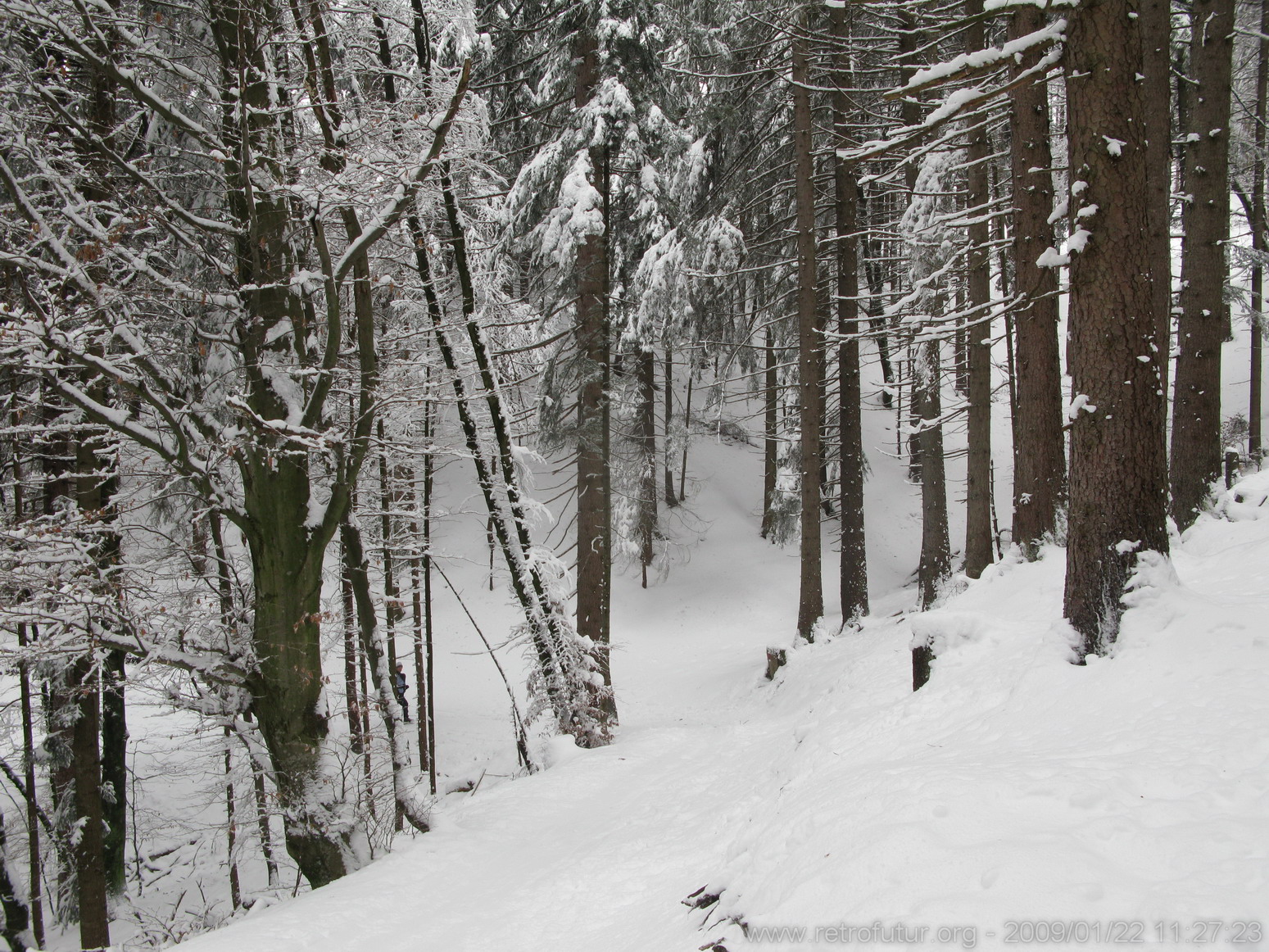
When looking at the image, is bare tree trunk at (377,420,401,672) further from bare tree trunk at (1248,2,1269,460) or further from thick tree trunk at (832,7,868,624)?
bare tree trunk at (1248,2,1269,460)

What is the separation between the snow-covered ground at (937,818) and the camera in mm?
2510

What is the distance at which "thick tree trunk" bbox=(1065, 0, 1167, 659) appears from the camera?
14.1ft

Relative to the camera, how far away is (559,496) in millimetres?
8383

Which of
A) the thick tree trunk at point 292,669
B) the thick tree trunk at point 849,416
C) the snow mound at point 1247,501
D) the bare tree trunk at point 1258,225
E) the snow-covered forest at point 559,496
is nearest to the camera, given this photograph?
the snow-covered forest at point 559,496

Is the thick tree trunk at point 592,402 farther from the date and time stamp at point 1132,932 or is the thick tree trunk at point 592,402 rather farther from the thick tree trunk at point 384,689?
the date and time stamp at point 1132,932

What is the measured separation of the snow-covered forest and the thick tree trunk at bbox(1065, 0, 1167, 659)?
27mm

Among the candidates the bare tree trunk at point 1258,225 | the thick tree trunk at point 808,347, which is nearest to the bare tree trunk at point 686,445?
→ the thick tree trunk at point 808,347

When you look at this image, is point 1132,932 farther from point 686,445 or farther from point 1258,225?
point 686,445

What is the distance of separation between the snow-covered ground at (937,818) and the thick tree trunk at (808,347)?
3987mm

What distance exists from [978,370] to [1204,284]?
125 inches

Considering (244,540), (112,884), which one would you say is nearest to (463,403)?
(244,540)

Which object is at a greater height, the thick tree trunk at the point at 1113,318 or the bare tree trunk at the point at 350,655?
the thick tree trunk at the point at 1113,318

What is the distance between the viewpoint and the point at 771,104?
13461 mm

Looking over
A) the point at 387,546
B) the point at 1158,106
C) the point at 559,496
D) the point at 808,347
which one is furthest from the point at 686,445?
the point at 1158,106
